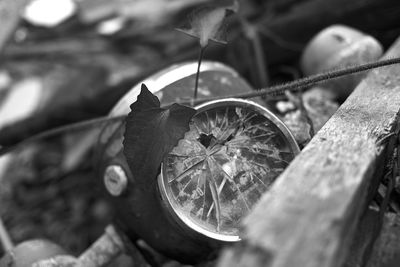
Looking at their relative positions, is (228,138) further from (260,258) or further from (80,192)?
(80,192)

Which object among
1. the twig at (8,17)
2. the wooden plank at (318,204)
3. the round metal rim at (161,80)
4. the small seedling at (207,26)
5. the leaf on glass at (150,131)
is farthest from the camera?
the twig at (8,17)

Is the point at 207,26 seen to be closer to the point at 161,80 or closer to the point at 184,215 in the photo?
the point at 161,80

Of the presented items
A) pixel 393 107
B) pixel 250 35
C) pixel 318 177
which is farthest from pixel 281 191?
pixel 250 35

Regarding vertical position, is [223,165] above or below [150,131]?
below

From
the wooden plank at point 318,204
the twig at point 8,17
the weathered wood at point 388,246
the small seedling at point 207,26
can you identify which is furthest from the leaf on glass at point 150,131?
the twig at point 8,17

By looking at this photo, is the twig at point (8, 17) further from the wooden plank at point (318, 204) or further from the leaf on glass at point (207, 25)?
the wooden plank at point (318, 204)

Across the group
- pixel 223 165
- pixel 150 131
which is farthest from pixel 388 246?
pixel 150 131

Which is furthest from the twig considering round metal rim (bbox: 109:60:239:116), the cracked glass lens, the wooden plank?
the wooden plank

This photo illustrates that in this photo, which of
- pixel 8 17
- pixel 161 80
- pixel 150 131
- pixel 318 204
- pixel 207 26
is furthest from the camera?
pixel 8 17
